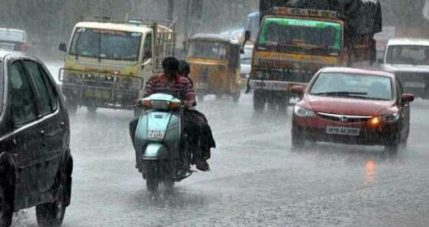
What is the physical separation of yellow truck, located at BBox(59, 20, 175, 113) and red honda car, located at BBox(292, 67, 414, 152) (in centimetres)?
631

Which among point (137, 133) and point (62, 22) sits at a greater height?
point (137, 133)

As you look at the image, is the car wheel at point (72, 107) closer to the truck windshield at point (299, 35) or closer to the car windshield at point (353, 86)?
the truck windshield at point (299, 35)

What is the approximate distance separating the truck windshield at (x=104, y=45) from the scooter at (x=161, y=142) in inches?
542

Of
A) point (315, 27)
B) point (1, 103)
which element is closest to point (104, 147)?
point (1, 103)

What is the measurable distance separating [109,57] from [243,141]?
6.53 metres

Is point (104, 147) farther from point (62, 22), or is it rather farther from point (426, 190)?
point (62, 22)

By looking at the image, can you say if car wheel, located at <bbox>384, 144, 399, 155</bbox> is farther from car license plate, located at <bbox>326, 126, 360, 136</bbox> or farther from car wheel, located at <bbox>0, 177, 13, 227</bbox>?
car wheel, located at <bbox>0, 177, 13, 227</bbox>

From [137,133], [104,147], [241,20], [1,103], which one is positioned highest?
[1,103]

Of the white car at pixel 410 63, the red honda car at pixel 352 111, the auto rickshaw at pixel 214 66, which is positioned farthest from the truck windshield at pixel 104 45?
the white car at pixel 410 63

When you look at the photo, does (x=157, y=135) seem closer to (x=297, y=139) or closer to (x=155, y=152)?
(x=155, y=152)

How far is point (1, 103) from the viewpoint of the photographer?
360 inches

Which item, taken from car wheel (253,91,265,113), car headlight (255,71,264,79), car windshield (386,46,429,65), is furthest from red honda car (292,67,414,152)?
car windshield (386,46,429,65)

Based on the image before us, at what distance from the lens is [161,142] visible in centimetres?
1363

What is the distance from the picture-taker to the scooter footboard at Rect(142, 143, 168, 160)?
13469mm
